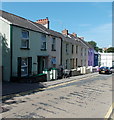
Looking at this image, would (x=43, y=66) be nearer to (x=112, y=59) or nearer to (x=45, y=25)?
(x=45, y=25)

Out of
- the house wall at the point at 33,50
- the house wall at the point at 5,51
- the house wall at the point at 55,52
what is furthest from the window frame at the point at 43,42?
the house wall at the point at 5,51

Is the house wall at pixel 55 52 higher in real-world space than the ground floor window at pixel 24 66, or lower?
higher

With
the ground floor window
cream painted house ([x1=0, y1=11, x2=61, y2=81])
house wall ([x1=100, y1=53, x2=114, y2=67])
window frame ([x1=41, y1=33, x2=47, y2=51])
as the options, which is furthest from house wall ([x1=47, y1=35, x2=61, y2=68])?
house wall ([x1=100, y1=53, x2=114, y2=67])

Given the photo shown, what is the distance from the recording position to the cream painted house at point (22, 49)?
13672mm

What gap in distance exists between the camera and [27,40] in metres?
15.6

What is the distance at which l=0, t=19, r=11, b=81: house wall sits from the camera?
13656mm

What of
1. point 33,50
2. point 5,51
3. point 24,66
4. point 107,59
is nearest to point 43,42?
point 33,50

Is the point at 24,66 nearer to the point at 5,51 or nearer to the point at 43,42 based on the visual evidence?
the point at 5,51

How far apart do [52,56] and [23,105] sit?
13.8 meters

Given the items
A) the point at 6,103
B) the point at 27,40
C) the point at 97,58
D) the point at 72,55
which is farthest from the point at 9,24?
the point at 97,58

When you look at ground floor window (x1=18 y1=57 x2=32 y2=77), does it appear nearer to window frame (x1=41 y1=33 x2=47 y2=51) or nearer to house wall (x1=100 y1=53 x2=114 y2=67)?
window frame (x1=41 y1=33 x2=47 y2=51)

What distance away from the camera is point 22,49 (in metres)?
14.8

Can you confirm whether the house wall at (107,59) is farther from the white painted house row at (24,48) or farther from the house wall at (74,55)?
the white painted house row at (24,48)

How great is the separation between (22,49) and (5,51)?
1656 millimetres
